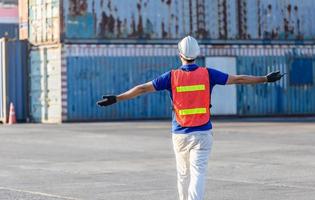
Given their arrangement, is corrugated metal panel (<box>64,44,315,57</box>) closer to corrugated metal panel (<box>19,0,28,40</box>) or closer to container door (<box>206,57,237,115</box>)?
container door (<box>206,57,237,115</box>)

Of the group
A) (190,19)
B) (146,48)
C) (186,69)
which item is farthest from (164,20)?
(186,69)

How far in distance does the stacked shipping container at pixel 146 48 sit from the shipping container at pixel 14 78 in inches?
13.0

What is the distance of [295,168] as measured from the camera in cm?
1475

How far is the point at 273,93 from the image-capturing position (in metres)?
35.2

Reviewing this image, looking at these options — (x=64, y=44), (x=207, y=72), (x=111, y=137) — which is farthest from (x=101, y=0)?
(x=207, y=72)

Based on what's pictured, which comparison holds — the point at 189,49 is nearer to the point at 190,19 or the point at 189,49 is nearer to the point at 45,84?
the point at 45,84

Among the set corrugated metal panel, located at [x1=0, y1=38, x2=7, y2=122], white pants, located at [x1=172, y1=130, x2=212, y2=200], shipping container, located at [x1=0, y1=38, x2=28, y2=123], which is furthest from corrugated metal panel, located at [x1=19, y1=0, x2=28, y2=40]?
white pants, located at [x1=172, y1=130, x2=212, y2=200]

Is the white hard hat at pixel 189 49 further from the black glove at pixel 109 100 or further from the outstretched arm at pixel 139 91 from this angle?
the black glove at pixel 109 100

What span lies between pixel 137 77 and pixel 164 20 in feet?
7.42

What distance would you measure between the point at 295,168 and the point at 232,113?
19862mm

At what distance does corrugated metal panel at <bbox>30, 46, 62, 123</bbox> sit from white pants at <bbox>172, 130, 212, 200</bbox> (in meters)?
23.8

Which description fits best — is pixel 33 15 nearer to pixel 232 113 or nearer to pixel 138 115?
pixel 138 115

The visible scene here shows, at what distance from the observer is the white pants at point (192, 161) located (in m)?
8.27

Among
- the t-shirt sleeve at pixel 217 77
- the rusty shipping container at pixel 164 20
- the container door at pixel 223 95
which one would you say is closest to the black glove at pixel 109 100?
the t-shirt sleeve at pixel 217 77
